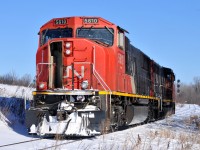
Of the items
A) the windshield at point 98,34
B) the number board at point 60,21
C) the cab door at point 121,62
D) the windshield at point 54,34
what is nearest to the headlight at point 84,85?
the windshield at point 98,34

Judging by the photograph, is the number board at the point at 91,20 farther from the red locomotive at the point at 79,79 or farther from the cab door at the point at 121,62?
the cab door at the point at 121,62

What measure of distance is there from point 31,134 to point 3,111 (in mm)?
3933

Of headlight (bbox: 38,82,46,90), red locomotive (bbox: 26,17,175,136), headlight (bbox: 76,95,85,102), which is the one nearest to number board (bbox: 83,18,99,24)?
red locomotive (bbox: 26,17,175,136)

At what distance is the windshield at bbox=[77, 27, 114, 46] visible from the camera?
12.6m

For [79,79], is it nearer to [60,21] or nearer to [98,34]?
[98,34]

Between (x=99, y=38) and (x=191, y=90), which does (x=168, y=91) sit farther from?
(x=191, y=90)

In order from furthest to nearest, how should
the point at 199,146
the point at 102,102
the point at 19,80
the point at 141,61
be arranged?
the point at 19,80 < the point at 141,61 < the point at 102,102 < the point at 199,146

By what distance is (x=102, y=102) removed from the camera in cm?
1145

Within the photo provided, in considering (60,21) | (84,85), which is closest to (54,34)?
(60,21)

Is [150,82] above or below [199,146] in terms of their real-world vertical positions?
above

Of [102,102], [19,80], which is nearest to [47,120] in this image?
[102,102]

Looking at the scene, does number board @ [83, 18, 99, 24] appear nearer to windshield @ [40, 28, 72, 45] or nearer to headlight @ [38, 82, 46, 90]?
windshield @ [40, 28, 72, 45]

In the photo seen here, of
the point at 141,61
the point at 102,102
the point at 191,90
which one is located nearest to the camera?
the point at 102,102

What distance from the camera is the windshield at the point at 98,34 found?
496 inches
